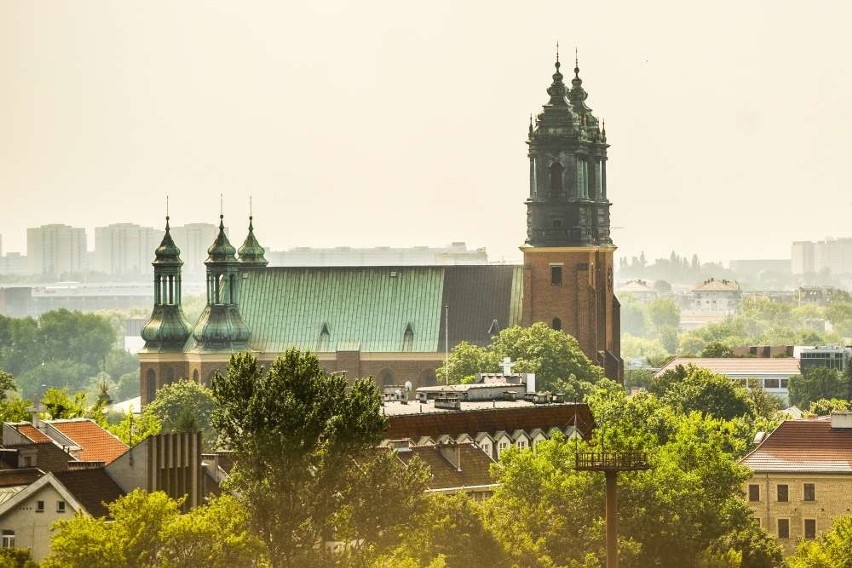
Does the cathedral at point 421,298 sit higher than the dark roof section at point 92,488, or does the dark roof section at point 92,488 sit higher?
the cathedral at point 421,298

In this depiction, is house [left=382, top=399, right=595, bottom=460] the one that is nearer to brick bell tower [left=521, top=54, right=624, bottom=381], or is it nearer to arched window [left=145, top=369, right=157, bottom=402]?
brick bell tower [left=521, top=54, right=624, bottom=381]

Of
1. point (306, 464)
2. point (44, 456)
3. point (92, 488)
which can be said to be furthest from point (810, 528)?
point (92, 488)

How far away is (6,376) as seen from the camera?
529 ft

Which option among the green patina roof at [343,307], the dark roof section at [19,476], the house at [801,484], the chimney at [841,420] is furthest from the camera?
the green patina roof at [343,307]

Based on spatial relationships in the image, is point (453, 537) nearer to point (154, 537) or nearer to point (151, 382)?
point (154, 537)

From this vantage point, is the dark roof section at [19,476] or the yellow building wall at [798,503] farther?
the yellow building wall at [798,503]

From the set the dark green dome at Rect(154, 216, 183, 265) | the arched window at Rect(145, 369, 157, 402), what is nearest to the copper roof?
the arched window at Rect(145, 369, 157, 402)

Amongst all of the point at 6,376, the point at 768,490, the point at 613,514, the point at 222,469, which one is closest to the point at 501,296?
the point at 6,376

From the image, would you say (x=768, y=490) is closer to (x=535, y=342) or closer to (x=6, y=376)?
(x=535, y=342)

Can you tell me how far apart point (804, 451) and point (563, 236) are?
51149 millimetres

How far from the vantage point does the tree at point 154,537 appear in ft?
263

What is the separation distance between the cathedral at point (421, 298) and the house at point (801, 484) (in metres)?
49.9

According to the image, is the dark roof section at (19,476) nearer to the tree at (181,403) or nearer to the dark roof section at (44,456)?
the dark roof section at (44,456)

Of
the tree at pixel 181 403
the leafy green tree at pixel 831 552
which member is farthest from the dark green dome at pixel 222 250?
the leafy green tree at pixel 831 552
